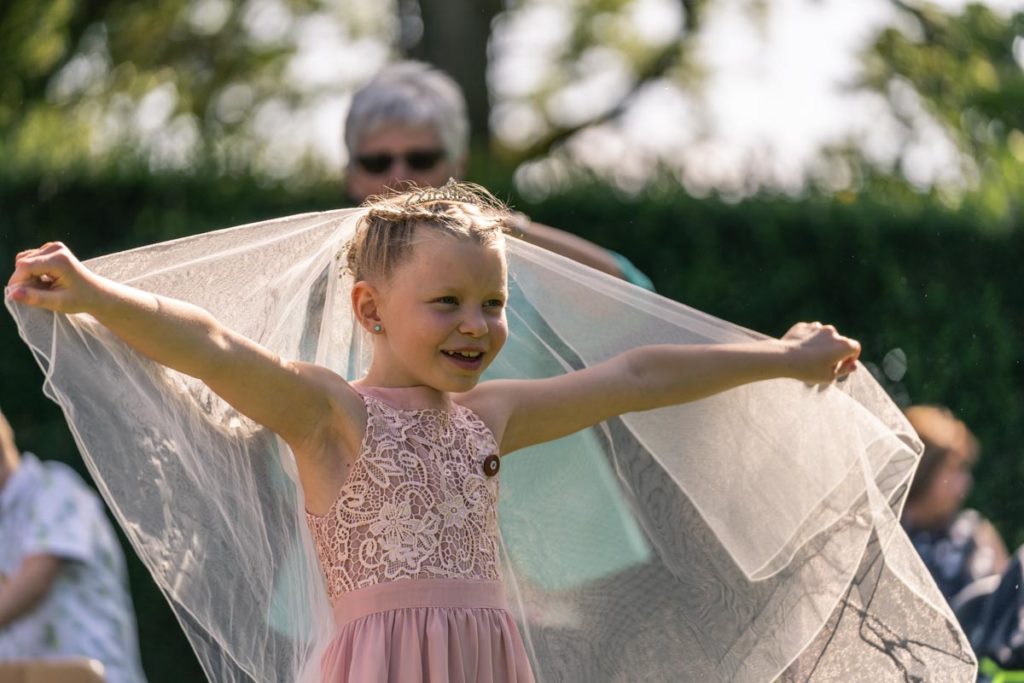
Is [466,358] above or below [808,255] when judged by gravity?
above

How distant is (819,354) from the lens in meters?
3.79

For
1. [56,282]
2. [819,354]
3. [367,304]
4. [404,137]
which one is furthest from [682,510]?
[56,282]

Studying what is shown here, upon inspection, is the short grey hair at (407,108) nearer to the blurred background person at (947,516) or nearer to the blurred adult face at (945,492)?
the blurred background person at (947,516)

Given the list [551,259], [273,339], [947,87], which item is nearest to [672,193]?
[551,259]

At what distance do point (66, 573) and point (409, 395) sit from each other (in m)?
2.94

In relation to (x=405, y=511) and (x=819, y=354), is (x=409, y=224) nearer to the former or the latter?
(x=405, y=511)

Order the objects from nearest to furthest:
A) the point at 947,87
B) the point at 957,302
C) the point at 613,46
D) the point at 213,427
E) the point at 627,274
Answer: the point at 213,427, the point at 627,274, the point at 957,302, the point at 947,87, the point at 613,46

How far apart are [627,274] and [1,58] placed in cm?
881

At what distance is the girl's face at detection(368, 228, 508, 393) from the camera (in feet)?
10.3

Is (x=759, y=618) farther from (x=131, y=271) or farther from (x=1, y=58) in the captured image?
(x=1, y=58)

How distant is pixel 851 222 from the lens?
281 inches

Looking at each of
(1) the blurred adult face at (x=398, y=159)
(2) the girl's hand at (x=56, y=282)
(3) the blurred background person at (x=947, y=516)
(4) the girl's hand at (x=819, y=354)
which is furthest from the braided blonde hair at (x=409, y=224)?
(3) the blurred background person at (x=947, y=516)

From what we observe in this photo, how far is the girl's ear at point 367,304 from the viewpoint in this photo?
3275 millimetres

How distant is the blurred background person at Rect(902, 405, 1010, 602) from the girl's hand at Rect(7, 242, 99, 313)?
3.45 metres
